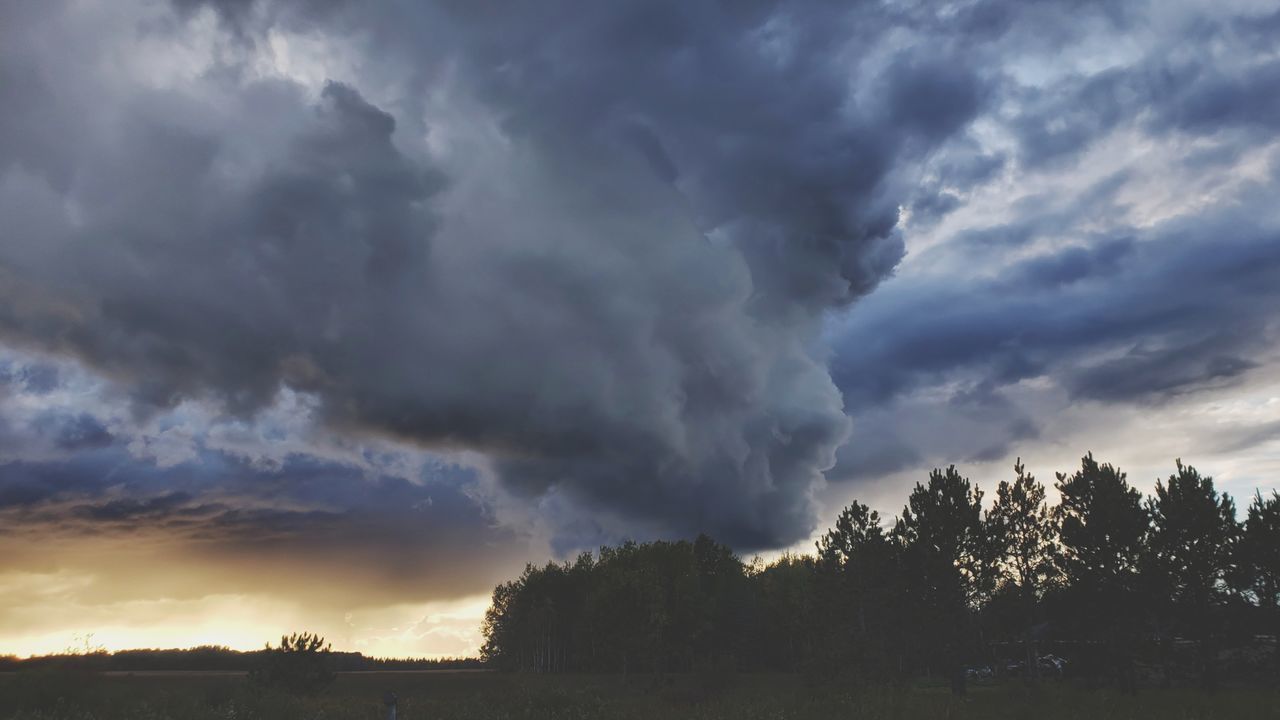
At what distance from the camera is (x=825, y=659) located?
53156 millimetres

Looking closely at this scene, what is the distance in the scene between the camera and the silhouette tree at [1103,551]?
58.5 meters

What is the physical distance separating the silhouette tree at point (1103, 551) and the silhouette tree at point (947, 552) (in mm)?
7515

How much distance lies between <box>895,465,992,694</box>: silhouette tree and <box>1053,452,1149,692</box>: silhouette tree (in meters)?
7.52

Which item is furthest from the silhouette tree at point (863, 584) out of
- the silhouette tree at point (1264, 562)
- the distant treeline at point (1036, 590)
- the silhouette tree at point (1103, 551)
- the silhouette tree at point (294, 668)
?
the silhouette tree at point (294, 668)

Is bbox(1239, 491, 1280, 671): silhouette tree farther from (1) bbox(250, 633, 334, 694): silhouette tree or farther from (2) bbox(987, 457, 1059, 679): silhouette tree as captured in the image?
(1) bbox(250, 633, 334, 694): silhouette tree

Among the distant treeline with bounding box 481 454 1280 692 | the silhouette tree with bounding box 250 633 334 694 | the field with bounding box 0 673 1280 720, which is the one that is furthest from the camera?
the distant treeline with bounding box 481 454 1280 692

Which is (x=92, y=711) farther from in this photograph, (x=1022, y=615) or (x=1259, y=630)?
(x=1259, y=630)

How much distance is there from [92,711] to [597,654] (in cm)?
9602

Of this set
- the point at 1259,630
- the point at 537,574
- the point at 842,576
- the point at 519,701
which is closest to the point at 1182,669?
the point at 1259,630

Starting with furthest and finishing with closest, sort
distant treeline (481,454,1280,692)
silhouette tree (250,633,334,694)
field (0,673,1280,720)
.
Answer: distant treeline (481,454,1280,692) → silhouette tree (250,633,334,694) → field (0,673,1280,720)

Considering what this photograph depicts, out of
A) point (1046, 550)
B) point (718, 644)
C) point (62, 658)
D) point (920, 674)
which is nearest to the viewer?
point (62, 658)

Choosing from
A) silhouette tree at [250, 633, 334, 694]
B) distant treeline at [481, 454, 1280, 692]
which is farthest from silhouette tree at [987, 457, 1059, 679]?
silhouette tree at [250, 633, 334, 694]

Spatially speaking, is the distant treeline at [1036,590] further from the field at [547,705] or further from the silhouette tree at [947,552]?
the field at [547,705]

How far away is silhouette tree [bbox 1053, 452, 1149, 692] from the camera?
58531mm
